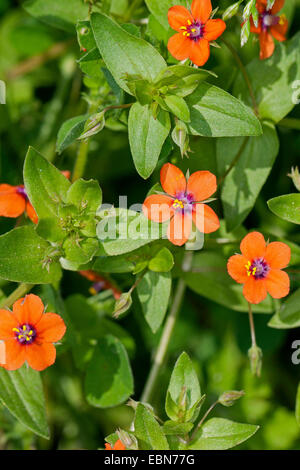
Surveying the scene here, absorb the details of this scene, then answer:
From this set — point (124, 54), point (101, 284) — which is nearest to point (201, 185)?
point (124, 54)

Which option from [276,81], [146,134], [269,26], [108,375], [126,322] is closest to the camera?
[146,134]

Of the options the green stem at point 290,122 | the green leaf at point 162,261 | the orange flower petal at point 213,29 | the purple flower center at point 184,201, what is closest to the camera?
the orange flower petal at point 213,29

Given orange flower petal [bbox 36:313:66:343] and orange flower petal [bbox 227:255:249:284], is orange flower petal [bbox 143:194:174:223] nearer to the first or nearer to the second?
orange flower petal [bbox 227:255:249:284]

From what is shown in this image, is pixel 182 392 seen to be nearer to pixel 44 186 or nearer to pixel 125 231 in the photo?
pixel 125 231

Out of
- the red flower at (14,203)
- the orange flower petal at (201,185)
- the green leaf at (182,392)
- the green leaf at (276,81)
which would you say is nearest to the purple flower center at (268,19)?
the green leaf at (276,81)

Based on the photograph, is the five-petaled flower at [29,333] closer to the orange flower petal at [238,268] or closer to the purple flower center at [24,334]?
the purple flower center at [24,334]
